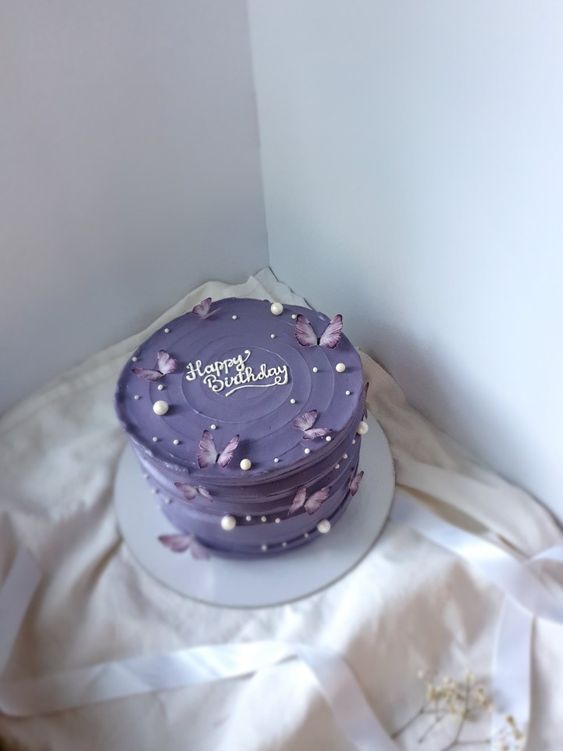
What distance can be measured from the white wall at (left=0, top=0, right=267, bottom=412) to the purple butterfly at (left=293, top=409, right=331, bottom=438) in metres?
0.35

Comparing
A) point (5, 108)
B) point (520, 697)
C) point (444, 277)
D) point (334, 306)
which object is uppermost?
point (5, 108)

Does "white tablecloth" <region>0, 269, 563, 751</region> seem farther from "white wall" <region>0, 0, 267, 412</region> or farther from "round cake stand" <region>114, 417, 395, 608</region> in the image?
"white wall" <region>0, 0, 267, 412</region>

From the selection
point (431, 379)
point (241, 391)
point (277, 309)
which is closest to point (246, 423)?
point (241, 391)

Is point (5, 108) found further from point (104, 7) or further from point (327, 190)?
point (327, 190)

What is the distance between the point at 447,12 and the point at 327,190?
0.29 m

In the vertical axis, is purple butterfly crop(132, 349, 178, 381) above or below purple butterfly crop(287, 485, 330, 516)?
above

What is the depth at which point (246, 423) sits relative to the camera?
0.71 m

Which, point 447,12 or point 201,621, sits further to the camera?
point 201,621

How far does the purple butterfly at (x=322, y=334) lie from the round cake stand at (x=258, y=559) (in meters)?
0.18

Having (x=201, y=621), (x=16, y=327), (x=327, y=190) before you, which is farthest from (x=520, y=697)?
(x=16, y=327)

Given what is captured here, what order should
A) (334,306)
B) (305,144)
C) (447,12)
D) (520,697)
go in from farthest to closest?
(334,306) → (305,144) → (520,697) → (447,12)

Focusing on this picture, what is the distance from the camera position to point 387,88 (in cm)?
69

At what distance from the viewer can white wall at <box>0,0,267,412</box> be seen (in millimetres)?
729

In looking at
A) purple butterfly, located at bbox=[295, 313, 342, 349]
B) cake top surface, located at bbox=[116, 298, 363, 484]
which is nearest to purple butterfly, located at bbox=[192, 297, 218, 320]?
cake top surface, located at bbox=[116, 298, 363, 484]
